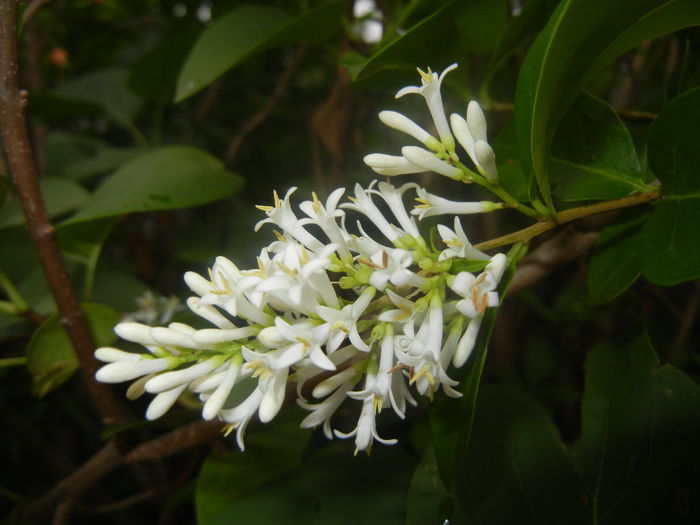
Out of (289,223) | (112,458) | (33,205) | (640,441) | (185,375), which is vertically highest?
(33,205)

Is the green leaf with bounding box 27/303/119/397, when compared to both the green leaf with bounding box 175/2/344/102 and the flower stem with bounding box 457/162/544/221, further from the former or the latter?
the flower stem with bounding box 457/162/544/221

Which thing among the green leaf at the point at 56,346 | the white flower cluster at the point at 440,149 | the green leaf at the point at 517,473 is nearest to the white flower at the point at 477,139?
the white flower cluster at the point at 440,149

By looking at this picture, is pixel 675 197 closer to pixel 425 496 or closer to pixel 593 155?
pixel 593 155

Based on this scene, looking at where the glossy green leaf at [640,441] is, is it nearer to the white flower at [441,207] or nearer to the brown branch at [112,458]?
the white flower at [441,207]

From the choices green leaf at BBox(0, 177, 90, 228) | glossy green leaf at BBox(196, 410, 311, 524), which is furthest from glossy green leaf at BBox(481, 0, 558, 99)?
green leaf at BBox(0, 177, 90, 228)

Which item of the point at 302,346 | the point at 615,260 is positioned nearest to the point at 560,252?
the point at 615,260
